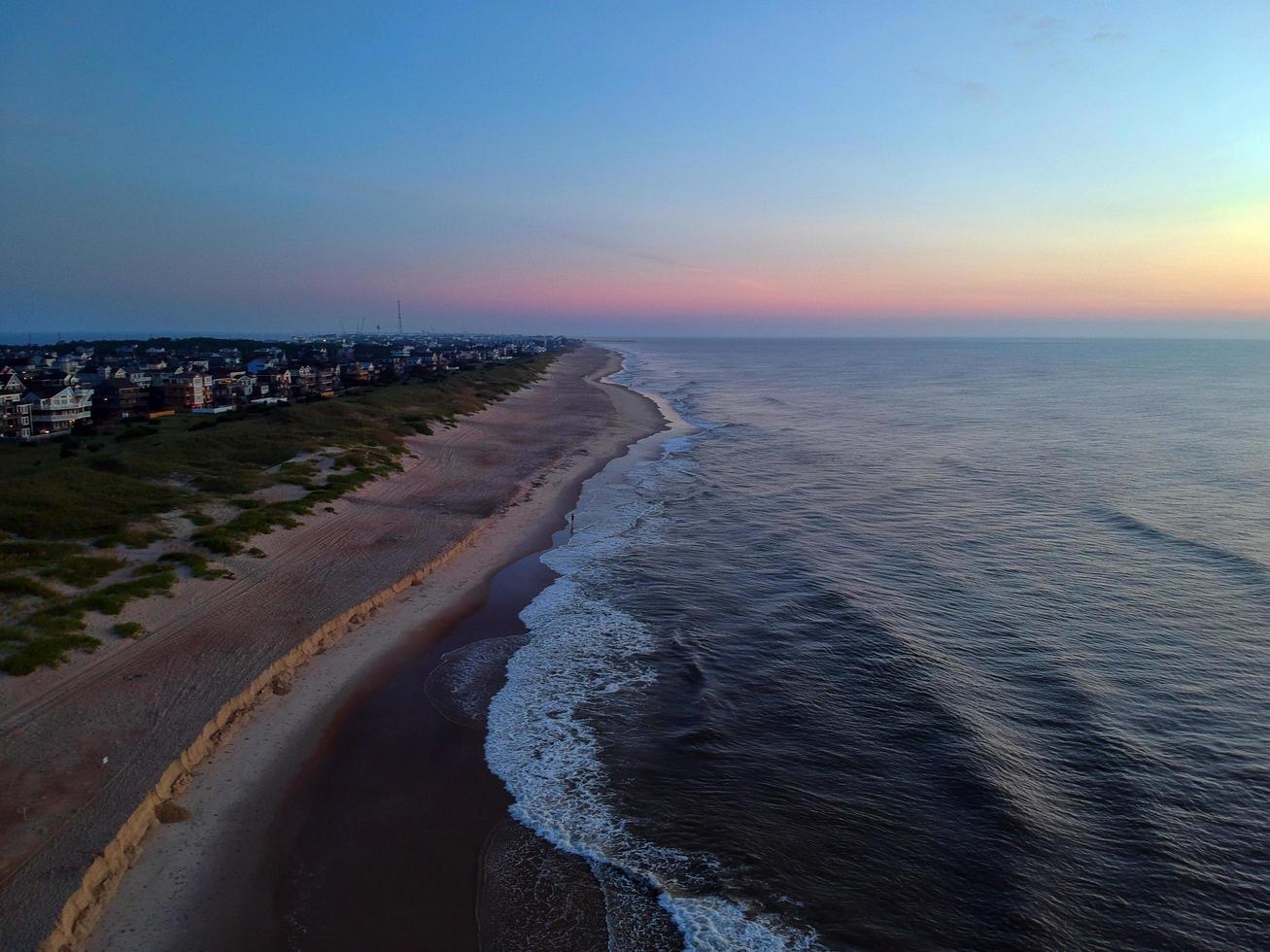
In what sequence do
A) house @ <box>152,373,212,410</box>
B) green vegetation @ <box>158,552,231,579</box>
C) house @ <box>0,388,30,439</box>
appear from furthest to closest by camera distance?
house @ <box>152,373,212,410</box>, house @ <box>0,388,30,439</box>, green vegetation @ <box>158,552,231,579</box>

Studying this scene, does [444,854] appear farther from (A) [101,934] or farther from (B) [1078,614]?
(B) [1078,614]

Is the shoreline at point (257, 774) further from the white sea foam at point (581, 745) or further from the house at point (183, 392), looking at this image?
the house at point (183, 392)

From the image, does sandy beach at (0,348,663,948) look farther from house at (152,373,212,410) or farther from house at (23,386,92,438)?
house at (152,373,212,410)

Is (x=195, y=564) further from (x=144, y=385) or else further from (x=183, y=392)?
(x=144, y=385)

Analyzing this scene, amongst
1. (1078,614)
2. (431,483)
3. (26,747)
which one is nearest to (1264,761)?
(1078,614)

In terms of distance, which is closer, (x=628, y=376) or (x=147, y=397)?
(x=147, y=397)

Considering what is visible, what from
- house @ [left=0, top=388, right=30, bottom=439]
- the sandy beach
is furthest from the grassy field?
house @ [left=0, top=388, right=30, bottom=439]
